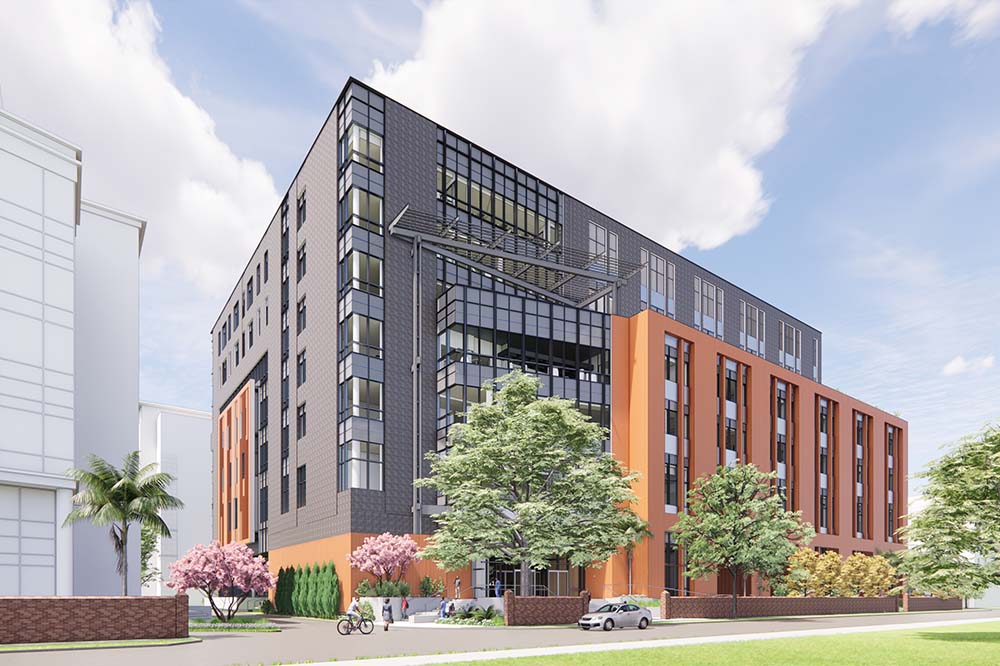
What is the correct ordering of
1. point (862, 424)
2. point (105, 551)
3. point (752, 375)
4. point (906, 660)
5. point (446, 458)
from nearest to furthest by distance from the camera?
1. point (906, 660)
2. point (446, 458)
3. point (105, 551)
4. point (752, 375)
5. point (862, 424)

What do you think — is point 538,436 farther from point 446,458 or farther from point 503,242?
point 503,242

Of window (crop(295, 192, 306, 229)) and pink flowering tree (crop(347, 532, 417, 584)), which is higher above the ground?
window (crop(295, 192, 306, 229))

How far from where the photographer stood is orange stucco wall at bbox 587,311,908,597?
185 ft

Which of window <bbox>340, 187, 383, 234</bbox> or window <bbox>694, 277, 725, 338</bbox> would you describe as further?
window <bbox>694, 277, 725, 338</bbox>

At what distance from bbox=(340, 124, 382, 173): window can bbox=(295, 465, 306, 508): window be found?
22.1 metres

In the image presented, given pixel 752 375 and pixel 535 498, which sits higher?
pixel 752 375

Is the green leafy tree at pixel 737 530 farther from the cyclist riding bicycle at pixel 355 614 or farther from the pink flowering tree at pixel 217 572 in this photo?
the pink flowering tree at pixel 217 572

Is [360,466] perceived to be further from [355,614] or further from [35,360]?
[35,360]

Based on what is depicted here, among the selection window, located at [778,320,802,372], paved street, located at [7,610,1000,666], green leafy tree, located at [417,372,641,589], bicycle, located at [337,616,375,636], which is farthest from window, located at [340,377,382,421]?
window, located at [778,320,802,372]

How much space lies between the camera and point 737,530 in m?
50.1

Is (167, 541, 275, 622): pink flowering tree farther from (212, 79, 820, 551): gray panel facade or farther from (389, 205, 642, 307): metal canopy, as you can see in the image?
(389, 205, 642, 307): metal canopy

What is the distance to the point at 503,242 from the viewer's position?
62500 millimetres

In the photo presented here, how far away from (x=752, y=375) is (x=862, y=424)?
24180mm

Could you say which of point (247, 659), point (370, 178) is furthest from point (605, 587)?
point (247, 659)
